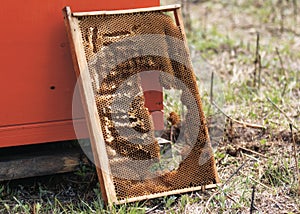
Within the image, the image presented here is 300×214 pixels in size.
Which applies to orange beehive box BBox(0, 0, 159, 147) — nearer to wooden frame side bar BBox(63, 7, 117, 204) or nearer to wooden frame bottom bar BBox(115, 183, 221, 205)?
wooden frame side bar BBox(63, 7, 117, 204)

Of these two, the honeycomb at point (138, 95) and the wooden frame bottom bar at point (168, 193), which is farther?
the honeycomb at point (138, 95)

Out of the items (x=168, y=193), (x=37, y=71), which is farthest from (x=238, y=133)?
(x=37, y=71)

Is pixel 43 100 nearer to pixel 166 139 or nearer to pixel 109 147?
pixel 109 147

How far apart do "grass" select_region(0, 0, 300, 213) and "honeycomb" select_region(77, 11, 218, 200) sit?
118 mm

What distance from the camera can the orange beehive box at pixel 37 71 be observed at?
3098 millimetres

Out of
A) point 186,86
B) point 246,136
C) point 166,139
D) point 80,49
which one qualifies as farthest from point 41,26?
point 246,136

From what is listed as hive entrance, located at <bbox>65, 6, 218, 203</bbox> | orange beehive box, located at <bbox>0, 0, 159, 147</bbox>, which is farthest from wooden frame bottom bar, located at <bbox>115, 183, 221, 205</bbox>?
orange beehive box, located at <bbox>0, 0, 159, 147</bbox>

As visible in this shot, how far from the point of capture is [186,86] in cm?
332

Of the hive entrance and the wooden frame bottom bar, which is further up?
the hive entrance

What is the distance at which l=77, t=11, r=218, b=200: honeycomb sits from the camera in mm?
3131

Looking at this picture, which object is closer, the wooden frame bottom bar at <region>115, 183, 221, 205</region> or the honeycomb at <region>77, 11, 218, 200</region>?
the wooden frame bottom bar at <region>115, 183, 221, 205</region>

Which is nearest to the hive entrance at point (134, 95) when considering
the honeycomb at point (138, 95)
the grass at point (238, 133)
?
the honeycomb at point (138, 95)

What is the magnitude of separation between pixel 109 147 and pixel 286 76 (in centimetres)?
200

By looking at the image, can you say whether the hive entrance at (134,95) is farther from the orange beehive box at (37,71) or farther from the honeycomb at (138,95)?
the orange beehive box at (37,71)
